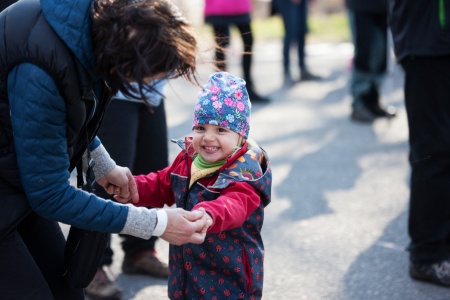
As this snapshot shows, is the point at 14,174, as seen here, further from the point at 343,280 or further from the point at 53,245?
the point at 343,280

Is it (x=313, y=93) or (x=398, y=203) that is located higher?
(x=398, y=203)

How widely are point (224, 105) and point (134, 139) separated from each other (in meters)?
1.10

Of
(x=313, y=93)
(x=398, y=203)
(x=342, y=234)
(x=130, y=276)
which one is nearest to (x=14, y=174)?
(x=130, y=276)

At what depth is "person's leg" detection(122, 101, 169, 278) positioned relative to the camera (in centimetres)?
398

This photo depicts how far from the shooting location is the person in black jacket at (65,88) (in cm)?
231

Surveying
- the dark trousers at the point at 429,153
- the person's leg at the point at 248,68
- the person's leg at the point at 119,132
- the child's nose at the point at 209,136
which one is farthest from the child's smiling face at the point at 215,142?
the person's leg at the point at 248,68

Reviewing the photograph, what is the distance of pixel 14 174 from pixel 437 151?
7.32ft

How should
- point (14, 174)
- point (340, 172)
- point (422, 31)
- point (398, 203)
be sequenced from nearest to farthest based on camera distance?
point (14, 174)
point (422, 31)
point (398, 203)
point (340, 172)

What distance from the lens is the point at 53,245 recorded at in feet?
9.36

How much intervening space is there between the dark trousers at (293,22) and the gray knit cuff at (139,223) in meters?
7.09

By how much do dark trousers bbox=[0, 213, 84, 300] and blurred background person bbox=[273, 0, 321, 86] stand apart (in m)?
6.84

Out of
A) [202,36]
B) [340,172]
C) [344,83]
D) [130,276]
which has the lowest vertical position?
[344,83]

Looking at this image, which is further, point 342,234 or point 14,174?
point 342,234

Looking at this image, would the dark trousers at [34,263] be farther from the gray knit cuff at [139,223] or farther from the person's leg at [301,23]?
the person's leg at [301,23]
